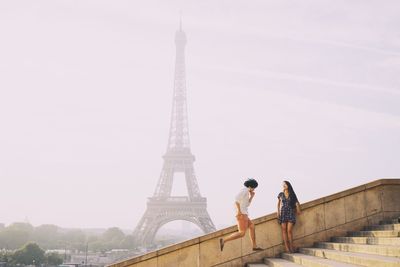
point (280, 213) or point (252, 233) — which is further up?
point (280, 213)

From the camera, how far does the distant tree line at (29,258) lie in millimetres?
78625

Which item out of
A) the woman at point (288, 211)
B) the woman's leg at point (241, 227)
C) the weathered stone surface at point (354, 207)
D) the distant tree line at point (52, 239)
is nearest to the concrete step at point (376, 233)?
the weathered stone surface at point (354, 207)

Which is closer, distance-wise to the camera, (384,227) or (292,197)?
(384,227)

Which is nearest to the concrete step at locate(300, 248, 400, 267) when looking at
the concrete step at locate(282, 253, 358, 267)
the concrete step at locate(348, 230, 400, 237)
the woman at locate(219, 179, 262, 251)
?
the concrete step at locate(282, 253, 358, 267)

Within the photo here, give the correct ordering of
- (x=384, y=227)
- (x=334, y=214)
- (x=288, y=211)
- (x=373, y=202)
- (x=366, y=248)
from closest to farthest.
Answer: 1. (x=366, y=248)
2. (x=384, y=227)
3. (x=288, y=211)
4. (x=334, y=214)
5. (x=373, y=202)

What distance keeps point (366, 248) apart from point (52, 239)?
465ft

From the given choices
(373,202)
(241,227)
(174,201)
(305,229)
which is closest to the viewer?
(241,227)

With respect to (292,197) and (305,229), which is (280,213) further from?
(305,229)

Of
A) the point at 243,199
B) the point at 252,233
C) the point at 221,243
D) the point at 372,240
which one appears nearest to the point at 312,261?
the point at 372,240

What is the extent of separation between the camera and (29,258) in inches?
3105

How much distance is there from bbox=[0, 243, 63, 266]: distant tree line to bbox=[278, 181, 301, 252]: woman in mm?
75851

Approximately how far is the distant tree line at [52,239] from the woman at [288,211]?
9566 centimetres

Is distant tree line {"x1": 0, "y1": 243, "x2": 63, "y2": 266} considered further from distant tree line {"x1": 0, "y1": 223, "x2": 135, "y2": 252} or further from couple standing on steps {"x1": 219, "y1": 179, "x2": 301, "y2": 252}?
couple standing on steps {"x1": 219, "y1": 179, "x2": 301, "y2": 252}

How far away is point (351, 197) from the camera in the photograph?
1095 centimetres
